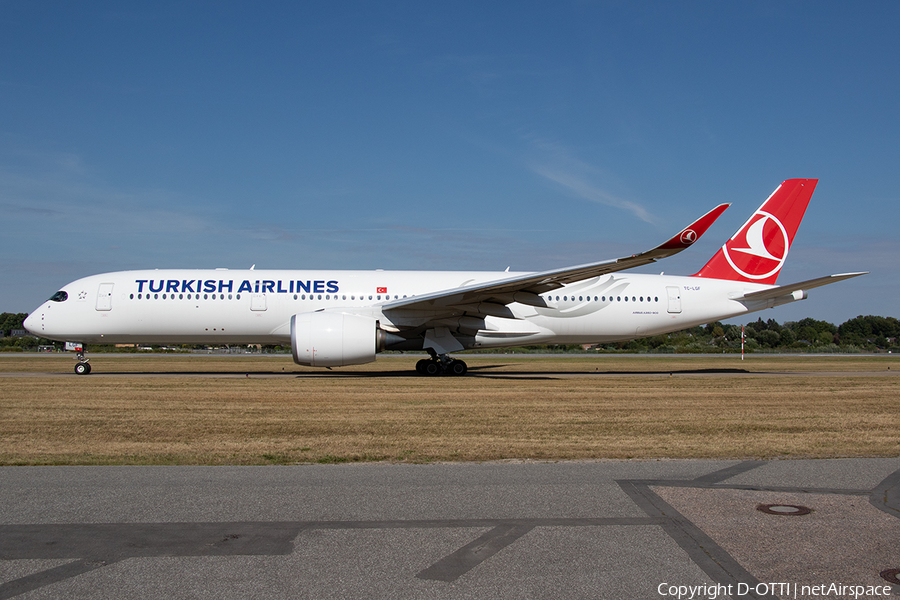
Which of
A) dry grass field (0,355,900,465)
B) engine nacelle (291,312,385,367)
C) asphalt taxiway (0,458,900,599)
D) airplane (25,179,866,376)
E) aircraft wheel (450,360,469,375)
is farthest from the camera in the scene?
aircraft wheel (450,360,469,375)

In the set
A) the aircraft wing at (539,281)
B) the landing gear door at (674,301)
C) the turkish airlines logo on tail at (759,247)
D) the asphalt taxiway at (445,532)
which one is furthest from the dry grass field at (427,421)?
the turkish airlines logo on tail at (759,247)

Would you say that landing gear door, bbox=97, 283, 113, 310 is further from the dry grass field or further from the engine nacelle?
the engine nacelle

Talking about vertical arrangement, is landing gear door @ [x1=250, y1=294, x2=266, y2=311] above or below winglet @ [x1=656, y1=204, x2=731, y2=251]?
below

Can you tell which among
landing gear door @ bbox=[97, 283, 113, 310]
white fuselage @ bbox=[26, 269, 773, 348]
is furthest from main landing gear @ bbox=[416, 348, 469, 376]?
landing gear door @ bbox=[97, 283, 113, 310]

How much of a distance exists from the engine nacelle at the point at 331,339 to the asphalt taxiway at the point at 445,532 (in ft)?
37.9

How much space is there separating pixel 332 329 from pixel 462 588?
14.9 m

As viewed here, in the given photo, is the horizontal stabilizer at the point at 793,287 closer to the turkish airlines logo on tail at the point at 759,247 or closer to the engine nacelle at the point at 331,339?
the turkish airlines logo on tail at the point at 759,247

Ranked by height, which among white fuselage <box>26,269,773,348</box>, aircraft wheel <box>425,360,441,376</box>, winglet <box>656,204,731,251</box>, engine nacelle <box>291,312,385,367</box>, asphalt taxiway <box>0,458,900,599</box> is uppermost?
winglet <box>656,204,731,251</box>

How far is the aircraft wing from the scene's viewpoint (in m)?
16.2

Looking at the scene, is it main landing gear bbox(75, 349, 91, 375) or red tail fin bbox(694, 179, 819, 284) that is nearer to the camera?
main landing gear bbox(75, 349, 91, 375)

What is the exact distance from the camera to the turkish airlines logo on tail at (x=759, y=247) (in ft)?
73.5

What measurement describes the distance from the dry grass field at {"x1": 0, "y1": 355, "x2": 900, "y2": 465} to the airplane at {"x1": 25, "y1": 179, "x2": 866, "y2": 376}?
2992mm

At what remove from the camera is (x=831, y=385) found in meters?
16.9

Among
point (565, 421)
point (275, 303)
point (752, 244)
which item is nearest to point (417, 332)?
point (275, 303)
